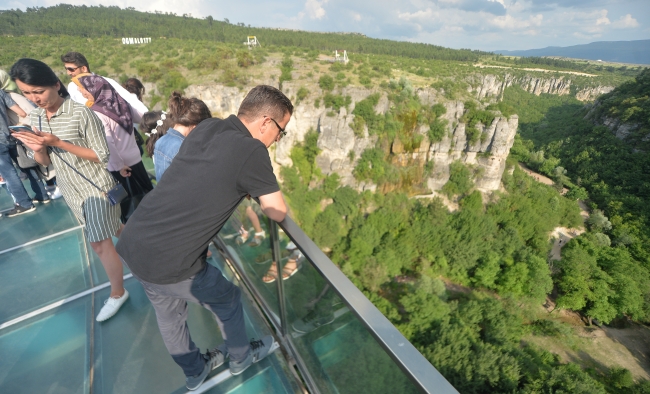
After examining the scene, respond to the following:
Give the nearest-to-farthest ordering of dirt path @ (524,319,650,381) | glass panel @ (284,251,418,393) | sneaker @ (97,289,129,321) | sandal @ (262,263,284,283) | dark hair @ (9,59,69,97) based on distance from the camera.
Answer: glass panel @ (284,251,418,393) < dark hair @ (9,59,69,97) < sandal @ (262,263,284,283) < sneaker @ (97,289,129,321) < dirt path @ (524,319,650,381)

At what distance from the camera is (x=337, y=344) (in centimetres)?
152

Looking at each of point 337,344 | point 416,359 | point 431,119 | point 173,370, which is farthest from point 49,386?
point 431,119

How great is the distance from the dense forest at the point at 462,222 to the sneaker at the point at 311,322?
1175 centimetres

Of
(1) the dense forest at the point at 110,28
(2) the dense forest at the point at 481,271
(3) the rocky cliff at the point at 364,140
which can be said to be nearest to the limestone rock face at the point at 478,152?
(3) the rocky cliff at the point at 364,140

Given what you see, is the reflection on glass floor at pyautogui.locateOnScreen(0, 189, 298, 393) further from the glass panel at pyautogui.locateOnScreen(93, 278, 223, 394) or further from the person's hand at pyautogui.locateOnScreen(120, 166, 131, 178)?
the person's hand at pyautogui.locateOnScreen(120, 166, 131, 178)

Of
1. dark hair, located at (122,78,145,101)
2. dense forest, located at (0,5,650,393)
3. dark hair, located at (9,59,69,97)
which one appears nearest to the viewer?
dark hair, located at (9,59,69,97)

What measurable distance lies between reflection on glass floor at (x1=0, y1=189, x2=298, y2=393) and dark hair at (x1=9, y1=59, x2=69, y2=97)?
180 centimetres

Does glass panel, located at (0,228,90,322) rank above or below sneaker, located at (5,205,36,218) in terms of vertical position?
below

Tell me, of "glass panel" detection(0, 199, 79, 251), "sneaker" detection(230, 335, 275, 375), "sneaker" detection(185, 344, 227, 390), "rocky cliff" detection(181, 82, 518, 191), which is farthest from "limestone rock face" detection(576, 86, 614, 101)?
"glass panel" detection(0, 199, 79, 251)

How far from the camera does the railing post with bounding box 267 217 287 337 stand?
1.70 metres

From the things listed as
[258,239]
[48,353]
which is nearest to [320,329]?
[258,239]

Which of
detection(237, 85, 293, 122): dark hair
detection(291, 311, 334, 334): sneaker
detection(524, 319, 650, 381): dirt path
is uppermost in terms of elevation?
detection(237, 85, 293, 122): dark hair

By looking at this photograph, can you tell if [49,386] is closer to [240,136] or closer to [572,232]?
[240,136]

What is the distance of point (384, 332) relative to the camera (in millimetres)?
938
